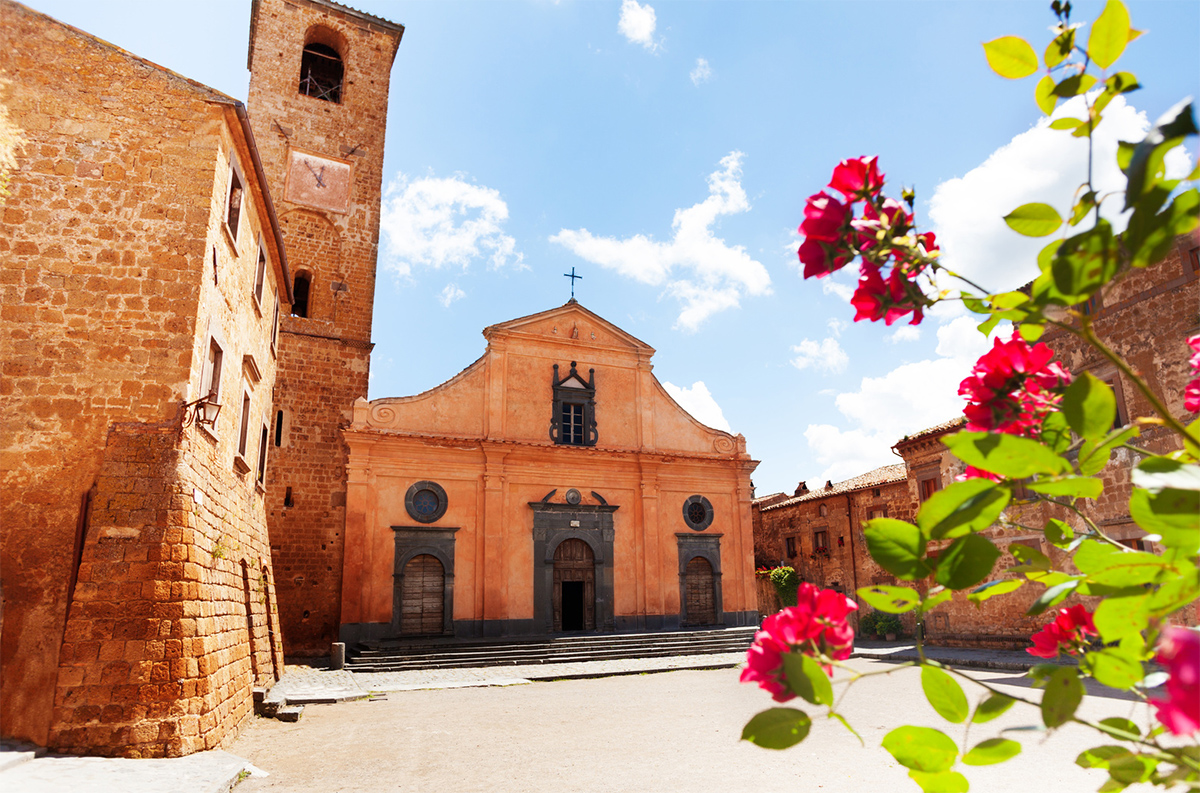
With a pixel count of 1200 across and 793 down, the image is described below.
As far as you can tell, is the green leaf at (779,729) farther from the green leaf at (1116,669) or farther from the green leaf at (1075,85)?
the green leaf at (1075,85)

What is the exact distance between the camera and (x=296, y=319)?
2145 centimetres

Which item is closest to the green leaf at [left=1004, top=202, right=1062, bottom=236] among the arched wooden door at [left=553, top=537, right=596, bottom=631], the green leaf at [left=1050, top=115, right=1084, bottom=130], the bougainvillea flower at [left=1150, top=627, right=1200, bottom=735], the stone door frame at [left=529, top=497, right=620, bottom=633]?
the green leaf at [left=1050, top=115, right=1084, bottom=130]

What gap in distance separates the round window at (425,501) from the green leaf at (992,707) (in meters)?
20.7

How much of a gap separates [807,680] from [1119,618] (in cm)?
60

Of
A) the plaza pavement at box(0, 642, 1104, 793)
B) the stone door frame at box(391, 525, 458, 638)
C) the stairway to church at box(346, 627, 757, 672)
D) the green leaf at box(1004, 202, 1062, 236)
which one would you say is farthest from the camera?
the stone door frame at box(391, 525, 458, 638)

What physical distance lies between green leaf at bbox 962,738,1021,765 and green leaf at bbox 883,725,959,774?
0.04m

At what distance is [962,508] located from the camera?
4.07 ft

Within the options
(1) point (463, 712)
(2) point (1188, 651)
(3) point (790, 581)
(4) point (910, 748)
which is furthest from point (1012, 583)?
(3) point (790, 581)

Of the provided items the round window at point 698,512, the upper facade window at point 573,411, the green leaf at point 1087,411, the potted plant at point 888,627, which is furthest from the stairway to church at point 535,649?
the green leaf at point 1087,411

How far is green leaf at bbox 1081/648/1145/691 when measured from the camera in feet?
4.42

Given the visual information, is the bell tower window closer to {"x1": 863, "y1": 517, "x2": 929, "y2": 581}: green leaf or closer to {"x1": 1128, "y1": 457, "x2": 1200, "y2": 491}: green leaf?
{"x1": 863, "y1": 517, "x2": 929, "y2": 581}: green leaf

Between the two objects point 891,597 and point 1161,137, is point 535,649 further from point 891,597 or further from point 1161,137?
point 1161,137

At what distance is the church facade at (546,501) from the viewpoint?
20.5 m

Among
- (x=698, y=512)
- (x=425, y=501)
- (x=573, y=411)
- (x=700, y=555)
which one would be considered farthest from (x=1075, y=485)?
(x=698, y=512)
